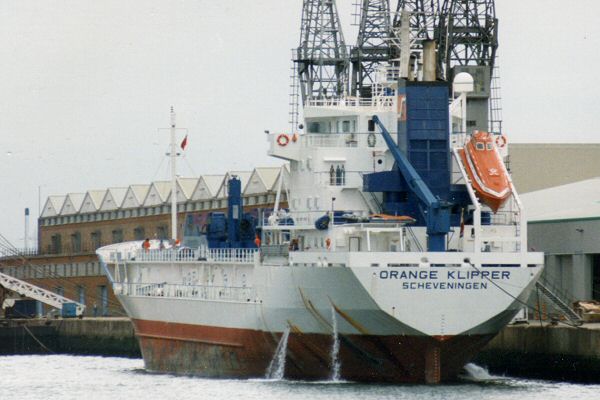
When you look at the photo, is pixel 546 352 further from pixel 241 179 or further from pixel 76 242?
pixel 76 242

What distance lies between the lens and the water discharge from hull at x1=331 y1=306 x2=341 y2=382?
48.0m

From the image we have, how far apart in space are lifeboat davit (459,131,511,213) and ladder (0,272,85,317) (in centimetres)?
3542

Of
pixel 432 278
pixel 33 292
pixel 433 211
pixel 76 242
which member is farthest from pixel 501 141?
pixel 76 242

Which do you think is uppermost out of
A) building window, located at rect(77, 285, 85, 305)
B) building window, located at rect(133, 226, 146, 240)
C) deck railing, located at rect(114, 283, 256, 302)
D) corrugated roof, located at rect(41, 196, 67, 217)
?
corrugated roof, located at rect(41, 196, 67, 217)

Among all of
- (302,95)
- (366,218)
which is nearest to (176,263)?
(366,218)

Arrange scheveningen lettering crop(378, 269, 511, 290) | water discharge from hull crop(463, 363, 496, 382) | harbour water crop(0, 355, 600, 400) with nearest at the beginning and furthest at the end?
harbour water crop(0, 355, 600, 400)
scheveningen lettering crop(378, 269, 511, 290)
water discharge from hull crop(463, 363, 496, 382)

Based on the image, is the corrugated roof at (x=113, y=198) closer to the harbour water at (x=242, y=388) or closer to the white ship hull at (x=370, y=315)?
the harbour water at (x=242, y=388)

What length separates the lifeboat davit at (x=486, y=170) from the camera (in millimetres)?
49156

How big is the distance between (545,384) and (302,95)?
3351 centimetres

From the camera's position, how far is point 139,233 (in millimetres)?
97875

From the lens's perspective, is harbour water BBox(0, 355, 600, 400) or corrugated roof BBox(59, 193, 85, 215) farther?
corrugated roof BBox(59, 193, 85, 215)

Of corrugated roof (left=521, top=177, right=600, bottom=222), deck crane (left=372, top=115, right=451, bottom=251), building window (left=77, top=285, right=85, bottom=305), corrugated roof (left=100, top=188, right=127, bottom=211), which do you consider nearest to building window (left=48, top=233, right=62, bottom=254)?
corrugated roof (left=100, top=188, right=127, bottom=211)

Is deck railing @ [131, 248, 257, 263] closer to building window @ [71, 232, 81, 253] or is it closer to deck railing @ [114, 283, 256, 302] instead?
deck railing @ [114, 283, 256, 302]

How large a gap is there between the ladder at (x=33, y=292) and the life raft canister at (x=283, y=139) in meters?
30.1
